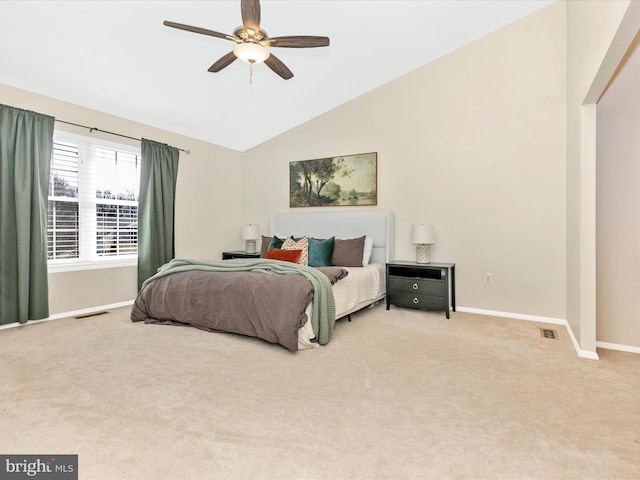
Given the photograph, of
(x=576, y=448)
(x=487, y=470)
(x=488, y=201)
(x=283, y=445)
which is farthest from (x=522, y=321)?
(x=283, y=445)

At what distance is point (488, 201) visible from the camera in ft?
13.3

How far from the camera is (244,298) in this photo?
304 centimetres

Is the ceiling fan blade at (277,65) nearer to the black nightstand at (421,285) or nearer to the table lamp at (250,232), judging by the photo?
the black nightstand at (421,285)

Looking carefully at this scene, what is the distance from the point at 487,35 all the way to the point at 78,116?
482 centimetres

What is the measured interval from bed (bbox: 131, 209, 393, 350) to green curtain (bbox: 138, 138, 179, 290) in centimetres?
100

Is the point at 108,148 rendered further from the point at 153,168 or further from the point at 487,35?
the point at 487,35

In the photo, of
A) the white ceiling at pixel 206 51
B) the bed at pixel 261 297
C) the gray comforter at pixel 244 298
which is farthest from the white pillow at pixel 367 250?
the white ceiling at pixel 206 51

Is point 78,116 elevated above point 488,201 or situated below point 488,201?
above

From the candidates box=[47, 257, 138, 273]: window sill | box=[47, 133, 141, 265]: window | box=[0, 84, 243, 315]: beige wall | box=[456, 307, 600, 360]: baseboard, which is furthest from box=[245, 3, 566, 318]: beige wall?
box=[47, 257, 138, 273]: window sill

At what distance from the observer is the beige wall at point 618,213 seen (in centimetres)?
286

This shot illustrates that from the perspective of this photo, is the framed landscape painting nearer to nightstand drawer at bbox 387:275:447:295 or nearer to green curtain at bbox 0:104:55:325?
nightstand drawer at bbox 387:275:447:295

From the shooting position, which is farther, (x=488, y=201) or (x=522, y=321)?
(x=488, y=201)

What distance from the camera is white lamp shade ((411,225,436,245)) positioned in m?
4.12

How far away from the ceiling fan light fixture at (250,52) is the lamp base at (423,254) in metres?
2.84
